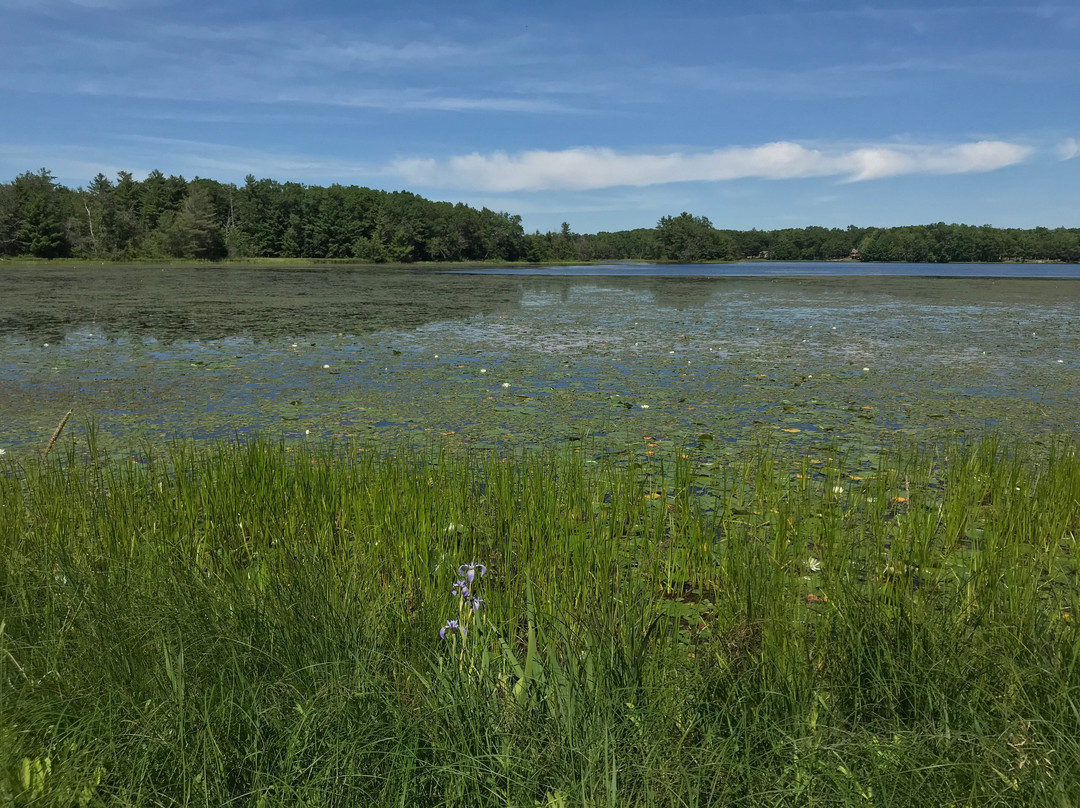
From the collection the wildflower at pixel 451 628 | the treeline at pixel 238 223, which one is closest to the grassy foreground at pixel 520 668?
the wildflower at pixel 451 628

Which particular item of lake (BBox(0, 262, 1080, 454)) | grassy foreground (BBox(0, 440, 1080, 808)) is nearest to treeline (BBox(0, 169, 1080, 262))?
lake (BBox(0, 262, 1080, 454))

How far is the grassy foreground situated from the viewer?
72.2 inches

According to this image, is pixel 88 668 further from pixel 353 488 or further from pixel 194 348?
pixel 194 348

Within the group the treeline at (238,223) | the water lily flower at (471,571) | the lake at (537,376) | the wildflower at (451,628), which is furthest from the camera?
the treeline at (238,223)

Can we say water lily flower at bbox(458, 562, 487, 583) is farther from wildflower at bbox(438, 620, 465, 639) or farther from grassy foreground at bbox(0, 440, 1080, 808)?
wildflower at bbox(438, 620, 465, 639)

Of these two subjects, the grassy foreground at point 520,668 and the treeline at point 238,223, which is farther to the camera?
the treeline at point 238,223

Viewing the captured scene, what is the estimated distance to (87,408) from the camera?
722cm

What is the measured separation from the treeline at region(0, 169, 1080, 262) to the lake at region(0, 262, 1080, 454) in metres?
53.8

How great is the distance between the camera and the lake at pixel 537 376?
6438mm

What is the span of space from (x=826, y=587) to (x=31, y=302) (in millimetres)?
23703

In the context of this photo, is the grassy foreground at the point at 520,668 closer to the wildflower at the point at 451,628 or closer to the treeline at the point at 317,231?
the wildflower at the point at 451,628

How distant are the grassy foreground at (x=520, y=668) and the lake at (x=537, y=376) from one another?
2.18m

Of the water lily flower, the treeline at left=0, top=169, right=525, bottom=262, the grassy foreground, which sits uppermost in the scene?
the treeline at left=0, top=169, right=525, bottom=262

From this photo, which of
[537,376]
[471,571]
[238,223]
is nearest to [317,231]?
[238,223]
